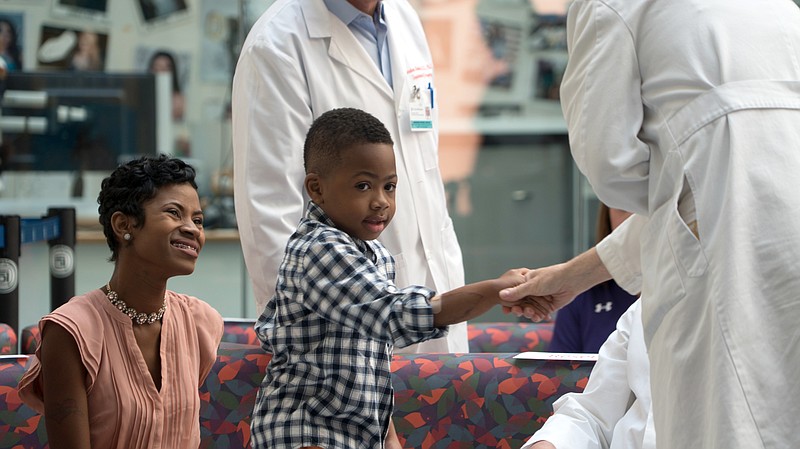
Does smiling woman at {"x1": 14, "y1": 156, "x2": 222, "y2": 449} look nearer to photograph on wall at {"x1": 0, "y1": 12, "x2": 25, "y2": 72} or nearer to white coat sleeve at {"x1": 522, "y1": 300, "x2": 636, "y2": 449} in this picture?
white coat sleeve at {"x1": 522, "y1": 300, "x2": 636, "y2": 449}

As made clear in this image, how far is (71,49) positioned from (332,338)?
363 centimetres

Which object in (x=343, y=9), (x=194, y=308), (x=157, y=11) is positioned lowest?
(x=194, y=308)

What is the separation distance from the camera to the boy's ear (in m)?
1.84

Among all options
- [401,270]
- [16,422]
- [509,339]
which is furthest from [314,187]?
[509,339]

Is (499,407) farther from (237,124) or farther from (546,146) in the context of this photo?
(546,146)

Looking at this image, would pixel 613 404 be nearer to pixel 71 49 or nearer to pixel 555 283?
pixel 555 283

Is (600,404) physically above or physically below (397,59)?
below

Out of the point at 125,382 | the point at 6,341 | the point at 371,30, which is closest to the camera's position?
the point at 125,382

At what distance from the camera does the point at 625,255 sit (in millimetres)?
1933

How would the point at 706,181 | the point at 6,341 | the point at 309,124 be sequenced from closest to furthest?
the point at 706,181 → the point at 309,124 → the point at 6,341

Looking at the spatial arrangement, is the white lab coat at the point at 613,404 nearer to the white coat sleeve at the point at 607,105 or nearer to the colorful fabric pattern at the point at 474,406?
the colorful fabric pattern at the point at 474,406

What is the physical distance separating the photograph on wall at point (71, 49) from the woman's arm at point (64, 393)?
345 centimetres

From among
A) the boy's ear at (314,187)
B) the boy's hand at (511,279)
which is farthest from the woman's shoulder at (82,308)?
the boy's hand at (511,279)

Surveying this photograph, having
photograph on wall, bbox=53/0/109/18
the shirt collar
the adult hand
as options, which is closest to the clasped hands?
the adult hand
